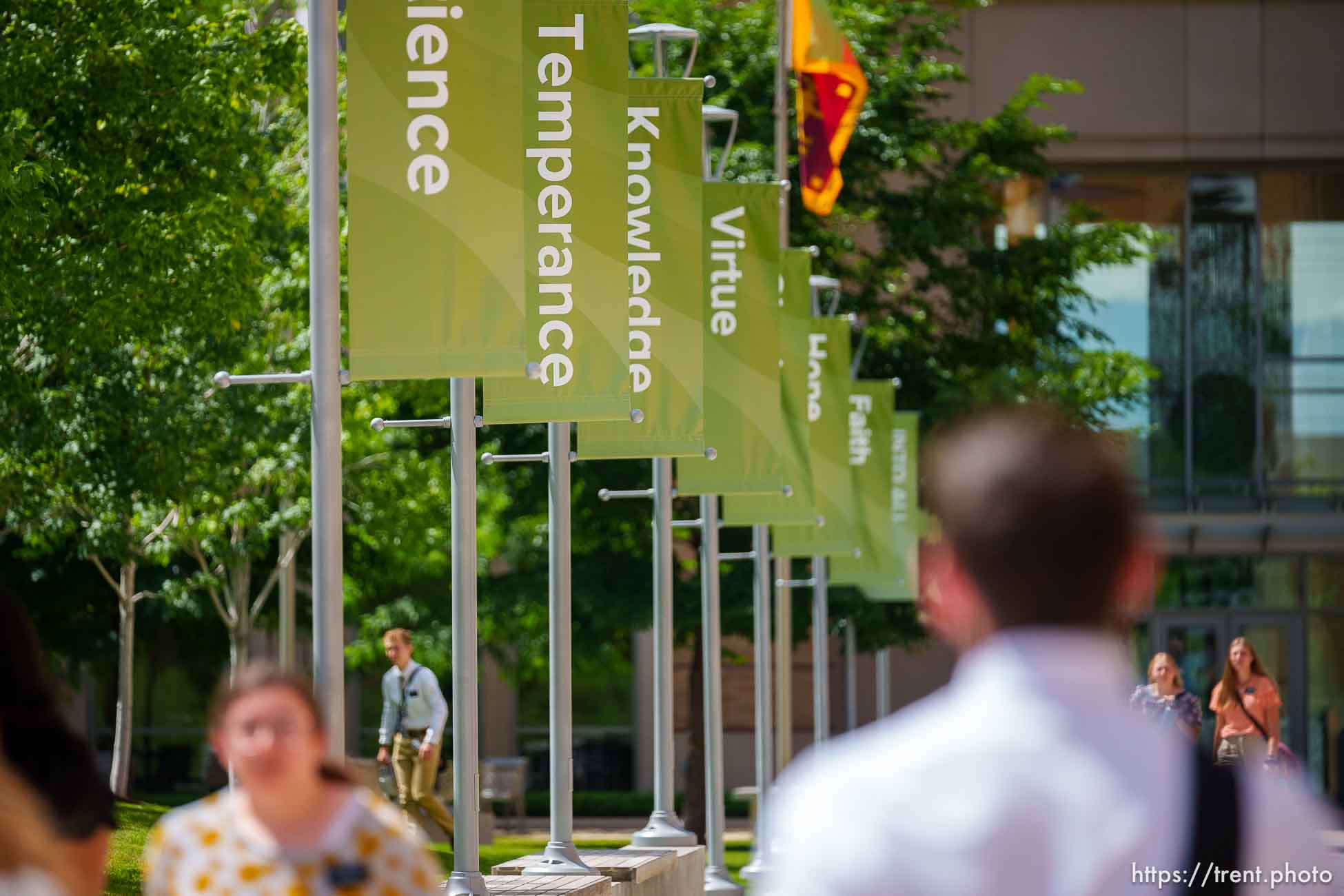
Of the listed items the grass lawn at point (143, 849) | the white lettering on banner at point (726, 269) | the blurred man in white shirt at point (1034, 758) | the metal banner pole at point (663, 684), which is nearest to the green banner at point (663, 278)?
the metal banner pole at point (663, 684)

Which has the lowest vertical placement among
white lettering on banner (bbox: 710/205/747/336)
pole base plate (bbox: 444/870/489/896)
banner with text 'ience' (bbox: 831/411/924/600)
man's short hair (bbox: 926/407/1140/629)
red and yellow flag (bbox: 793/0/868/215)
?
pole base plate (bbox: 444/870/489/896)

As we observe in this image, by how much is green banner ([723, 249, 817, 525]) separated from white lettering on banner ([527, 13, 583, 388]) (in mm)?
8400

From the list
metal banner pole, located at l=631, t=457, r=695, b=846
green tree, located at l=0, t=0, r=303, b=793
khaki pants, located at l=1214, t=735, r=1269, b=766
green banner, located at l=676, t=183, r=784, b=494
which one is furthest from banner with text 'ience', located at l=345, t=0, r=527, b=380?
green banner, located at l=676, t=183, r=784, b=494

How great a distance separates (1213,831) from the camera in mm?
2457

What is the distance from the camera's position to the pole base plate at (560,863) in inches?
503

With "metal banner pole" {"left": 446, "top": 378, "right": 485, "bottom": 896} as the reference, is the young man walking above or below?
below

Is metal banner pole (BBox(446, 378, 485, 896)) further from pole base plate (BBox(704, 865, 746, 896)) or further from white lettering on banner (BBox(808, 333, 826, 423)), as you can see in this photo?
white lettering on banner (BBox(808, 333, 826, 423))

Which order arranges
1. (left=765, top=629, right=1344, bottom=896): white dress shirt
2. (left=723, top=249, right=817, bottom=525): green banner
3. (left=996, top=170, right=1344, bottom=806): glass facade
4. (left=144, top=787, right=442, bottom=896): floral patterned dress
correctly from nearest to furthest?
(left=765, top=629, right=1344, bottom=896): white dress shirt, (left=144, top=787, right=442, bottom=896): floral patterned dress, (left=723, top=249, right=817, bottom=525): green banner, (left=996, top=170, right=1344, bottom=806): glass facade

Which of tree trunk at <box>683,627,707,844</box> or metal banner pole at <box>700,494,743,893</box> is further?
tree trunk at <box>683,627,707,844</box>

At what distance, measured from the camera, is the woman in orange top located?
16297mm

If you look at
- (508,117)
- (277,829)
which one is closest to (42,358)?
(508,117)

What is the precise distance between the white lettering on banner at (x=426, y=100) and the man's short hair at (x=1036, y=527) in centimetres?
700

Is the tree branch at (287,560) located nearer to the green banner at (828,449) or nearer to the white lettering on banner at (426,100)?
the green banner at (828,449)

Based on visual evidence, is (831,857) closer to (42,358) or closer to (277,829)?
(277,829)
